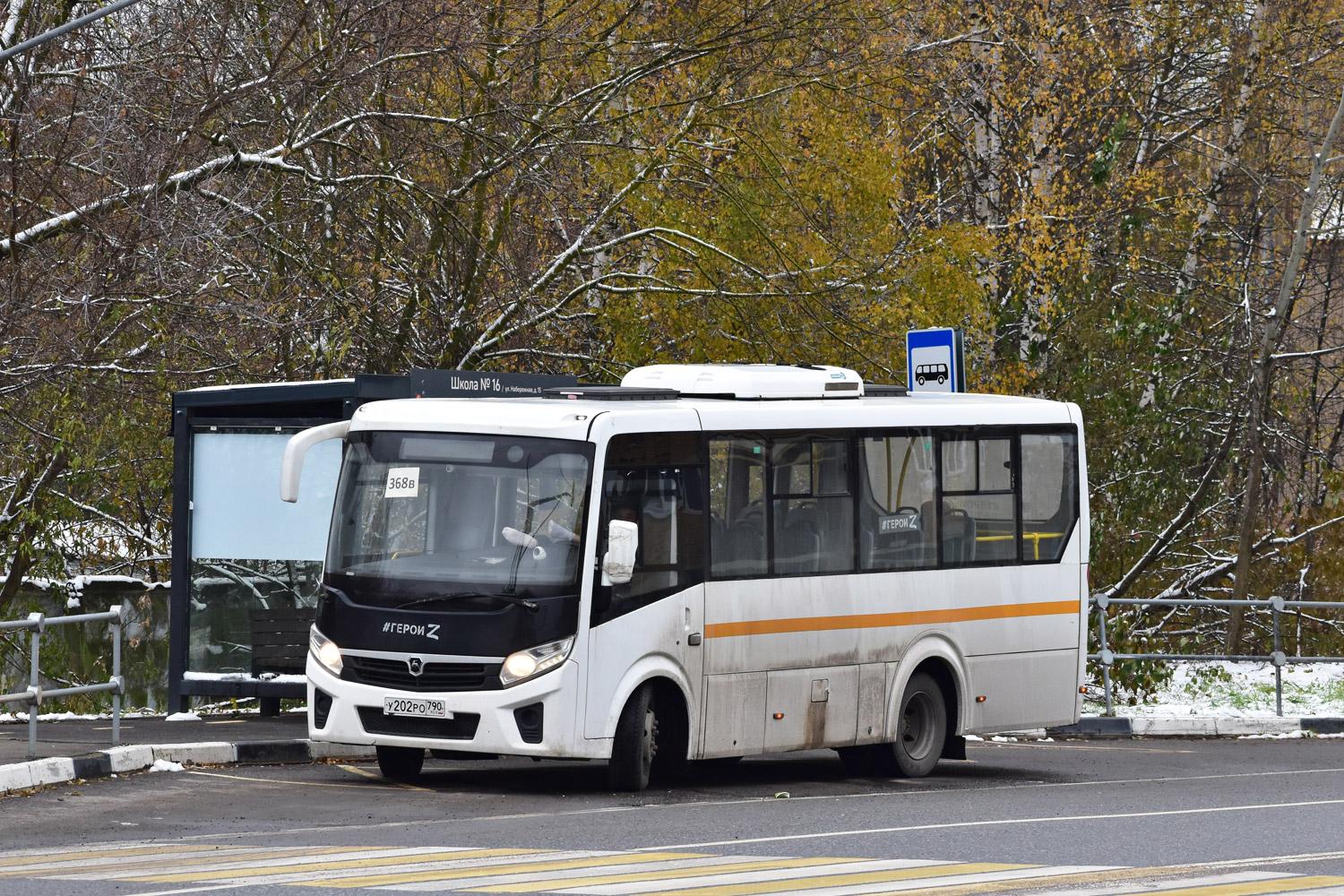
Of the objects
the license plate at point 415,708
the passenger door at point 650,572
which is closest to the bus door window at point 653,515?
the passenger door at point 650,572

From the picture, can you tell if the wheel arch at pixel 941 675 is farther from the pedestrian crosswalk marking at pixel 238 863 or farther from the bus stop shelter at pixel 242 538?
the pedestrian crosswalk marking at pixel 238 863

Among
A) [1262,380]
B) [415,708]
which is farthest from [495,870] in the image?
[1262,380]

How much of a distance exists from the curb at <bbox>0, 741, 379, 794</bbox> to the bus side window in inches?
137

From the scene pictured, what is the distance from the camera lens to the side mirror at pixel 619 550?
12836 mm

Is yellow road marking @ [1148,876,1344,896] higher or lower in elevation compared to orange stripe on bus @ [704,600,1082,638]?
lower

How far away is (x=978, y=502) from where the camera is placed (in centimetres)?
1559

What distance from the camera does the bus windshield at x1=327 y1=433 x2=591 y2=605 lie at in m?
12.9

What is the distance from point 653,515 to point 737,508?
2.54 ft

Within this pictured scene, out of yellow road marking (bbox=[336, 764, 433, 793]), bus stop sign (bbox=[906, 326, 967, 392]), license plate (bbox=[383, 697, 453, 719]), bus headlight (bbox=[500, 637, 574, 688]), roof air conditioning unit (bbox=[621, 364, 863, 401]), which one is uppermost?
bus stop sign (bbox=[906, 326, 967, 392])

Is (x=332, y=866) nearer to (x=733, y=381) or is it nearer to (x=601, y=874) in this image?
(x=601, y=874)

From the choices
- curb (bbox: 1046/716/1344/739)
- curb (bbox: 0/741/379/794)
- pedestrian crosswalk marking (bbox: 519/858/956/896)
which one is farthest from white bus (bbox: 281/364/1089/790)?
curb (bbox: 1046/716/1344/739)

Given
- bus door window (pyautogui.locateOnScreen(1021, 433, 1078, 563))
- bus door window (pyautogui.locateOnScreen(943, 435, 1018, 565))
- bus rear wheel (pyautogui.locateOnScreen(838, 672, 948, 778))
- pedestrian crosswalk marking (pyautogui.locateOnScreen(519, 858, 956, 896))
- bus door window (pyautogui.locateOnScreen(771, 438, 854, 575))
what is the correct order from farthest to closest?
bus door window (pyautogui.locateOnScreen(1021, 433, 1078, 563)), bus door window (pyautogui.locateOnScreen(943, 435, 1018, 565)), bus rear wheel (pyautogui.locateOnScreen(838, 672, 948, 778)), bus door window (pyautogui.locateOnScreen(771, 438, 854, 575)), pedestrian crosswalk marking (pyautogui.locateOnScreen(519, 858, 956, 896))

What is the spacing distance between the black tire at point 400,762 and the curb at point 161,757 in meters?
1.21

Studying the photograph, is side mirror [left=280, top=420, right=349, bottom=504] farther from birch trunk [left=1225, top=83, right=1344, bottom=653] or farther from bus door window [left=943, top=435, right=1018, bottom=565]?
birch trunk [left=1225, top=83, right=1344, bottom=653]
